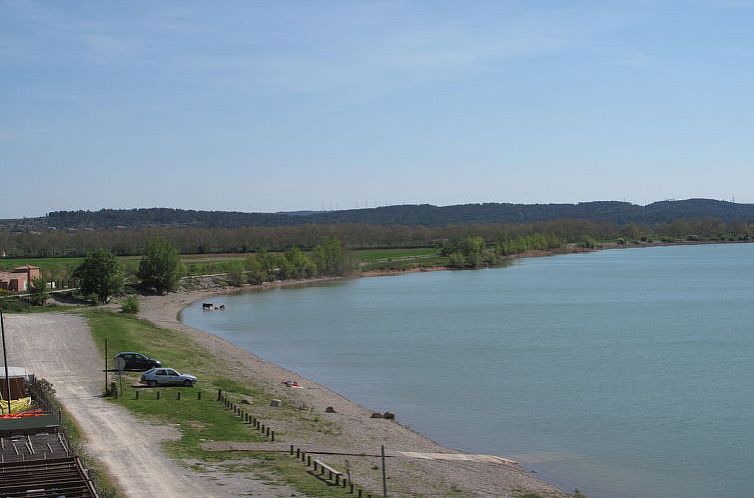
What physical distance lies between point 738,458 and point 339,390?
16.5m

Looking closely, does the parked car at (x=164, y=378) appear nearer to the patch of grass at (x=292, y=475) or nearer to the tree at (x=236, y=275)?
the patch of grass at (x=292, y=475)

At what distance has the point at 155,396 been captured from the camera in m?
30.5

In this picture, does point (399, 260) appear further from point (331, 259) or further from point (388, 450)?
point (388, 450)

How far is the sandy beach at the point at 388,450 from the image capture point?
22.6 metres

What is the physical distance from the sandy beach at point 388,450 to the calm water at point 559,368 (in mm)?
1232

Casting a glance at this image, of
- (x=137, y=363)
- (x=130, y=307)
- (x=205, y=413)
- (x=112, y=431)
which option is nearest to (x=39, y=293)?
(x=130, y=307)

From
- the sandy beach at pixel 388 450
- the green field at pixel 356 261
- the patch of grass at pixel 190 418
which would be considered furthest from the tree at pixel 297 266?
the patch of grass at pixel 190 418

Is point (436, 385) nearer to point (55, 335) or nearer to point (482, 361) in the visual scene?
point (482, 361)

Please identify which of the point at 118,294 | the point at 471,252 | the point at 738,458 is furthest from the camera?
the point at 471,252

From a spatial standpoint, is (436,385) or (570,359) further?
(570,359)

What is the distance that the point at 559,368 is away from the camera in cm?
4216

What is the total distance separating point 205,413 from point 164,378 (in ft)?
16.8

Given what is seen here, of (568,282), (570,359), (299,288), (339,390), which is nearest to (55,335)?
(339,390)

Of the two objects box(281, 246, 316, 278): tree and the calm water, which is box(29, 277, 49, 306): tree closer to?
the calm water
